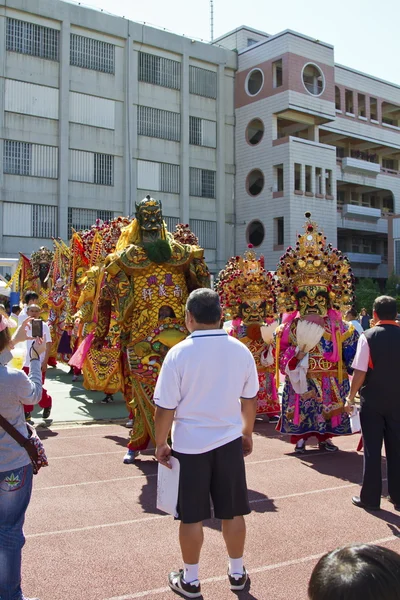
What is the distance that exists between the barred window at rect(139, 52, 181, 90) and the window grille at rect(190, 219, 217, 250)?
23.9 feet

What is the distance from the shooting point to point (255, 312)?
348 inches

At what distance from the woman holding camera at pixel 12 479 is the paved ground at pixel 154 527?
1.33 feet

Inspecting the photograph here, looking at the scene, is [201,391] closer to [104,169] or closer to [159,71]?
[104,169]

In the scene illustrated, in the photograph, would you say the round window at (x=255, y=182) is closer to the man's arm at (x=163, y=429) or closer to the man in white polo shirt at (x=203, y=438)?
the man in white polo shirt at (x=203, y=438)

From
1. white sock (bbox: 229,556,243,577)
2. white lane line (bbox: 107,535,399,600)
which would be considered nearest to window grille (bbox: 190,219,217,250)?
white lane line (bbox: 107,535,399,600)

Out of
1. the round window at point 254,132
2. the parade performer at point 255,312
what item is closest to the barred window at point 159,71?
the round window at point 254,132

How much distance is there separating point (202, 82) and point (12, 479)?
3391 cm

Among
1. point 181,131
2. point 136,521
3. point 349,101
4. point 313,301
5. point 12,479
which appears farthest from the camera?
point 349,101

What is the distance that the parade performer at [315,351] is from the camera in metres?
6.73

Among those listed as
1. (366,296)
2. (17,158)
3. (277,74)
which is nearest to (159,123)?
(277,74)

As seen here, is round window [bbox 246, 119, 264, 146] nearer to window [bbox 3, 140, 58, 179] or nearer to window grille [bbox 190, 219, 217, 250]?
window grille [bbox 190, 219, 217, 250]

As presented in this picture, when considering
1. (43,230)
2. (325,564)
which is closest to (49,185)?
(43,230)

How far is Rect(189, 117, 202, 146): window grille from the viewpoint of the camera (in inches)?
1346

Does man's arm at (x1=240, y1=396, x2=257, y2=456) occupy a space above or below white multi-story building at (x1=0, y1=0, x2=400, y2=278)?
below
